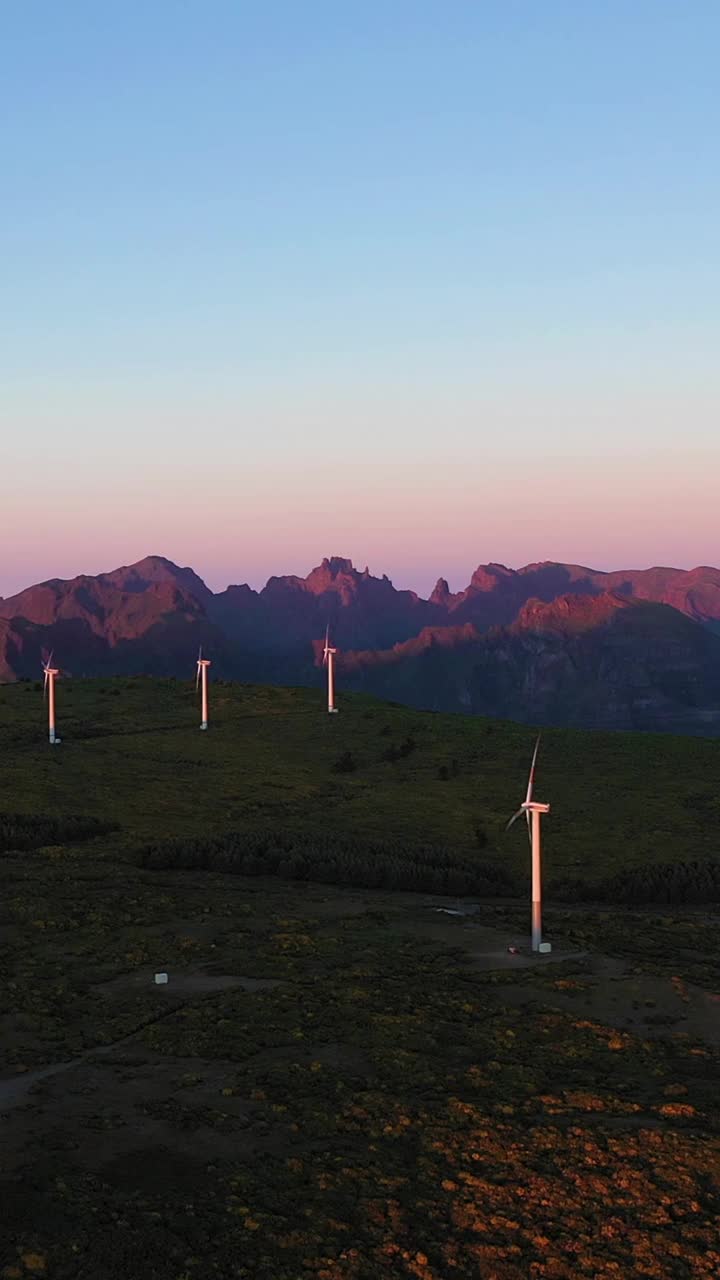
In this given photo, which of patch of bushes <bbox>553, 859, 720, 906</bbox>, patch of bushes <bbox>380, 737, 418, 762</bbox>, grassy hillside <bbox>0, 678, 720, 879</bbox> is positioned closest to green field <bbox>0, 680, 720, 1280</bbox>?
patch of bushes <bbox>553, 859, 720, 906</bbox>

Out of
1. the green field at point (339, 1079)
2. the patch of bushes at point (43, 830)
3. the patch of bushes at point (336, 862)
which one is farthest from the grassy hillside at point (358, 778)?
the green field at point (339, 1079)

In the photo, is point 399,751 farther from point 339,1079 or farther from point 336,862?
point 339,1079

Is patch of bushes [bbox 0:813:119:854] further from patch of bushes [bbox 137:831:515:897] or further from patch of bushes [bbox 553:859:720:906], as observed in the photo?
patch of bushes [bbox 553:859:720:906]

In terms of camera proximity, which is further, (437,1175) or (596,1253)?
(437,1175)

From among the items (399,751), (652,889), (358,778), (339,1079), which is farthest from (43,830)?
(399,751)

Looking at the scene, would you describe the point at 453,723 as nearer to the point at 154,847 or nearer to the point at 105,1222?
the point at 154,847

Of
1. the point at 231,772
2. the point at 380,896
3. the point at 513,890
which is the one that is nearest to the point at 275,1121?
the point at 380,896

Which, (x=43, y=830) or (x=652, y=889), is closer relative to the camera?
(x=652, y=889)
